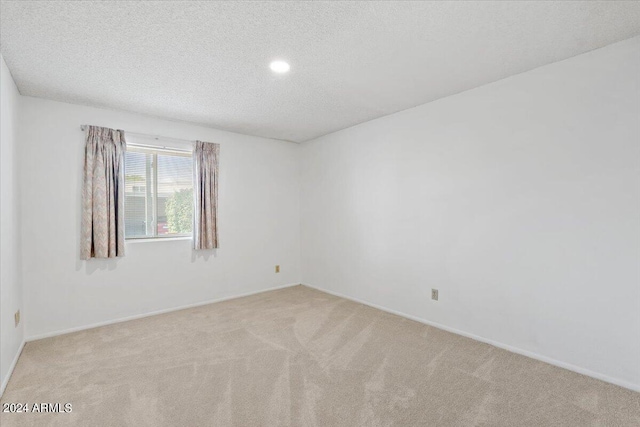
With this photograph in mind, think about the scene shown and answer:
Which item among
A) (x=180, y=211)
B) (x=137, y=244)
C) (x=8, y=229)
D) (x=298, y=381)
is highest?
(x=180, y=211)

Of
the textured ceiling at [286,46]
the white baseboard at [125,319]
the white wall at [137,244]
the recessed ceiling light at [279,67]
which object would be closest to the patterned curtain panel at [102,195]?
the white wall at [137,244]

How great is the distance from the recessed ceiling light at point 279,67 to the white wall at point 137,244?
83.5 inches

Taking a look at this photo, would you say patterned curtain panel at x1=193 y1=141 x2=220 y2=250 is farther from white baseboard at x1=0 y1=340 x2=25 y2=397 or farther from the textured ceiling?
white baseboard at x1=0 y1=340 x2=25 y2=397

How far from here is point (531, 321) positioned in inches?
107

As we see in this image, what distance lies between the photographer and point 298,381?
2.33m

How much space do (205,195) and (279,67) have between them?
230 cm

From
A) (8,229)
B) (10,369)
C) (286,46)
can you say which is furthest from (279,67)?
(10,369)

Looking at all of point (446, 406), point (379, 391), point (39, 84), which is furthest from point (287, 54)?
point (446, 406)

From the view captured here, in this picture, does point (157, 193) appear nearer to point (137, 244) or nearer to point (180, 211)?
point (180, 211)

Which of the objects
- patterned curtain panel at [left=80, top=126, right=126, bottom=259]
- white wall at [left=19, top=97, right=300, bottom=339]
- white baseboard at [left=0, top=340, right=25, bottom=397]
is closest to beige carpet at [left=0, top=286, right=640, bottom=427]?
white baseboard at [left=0, top=340, right=25, bottom=397]

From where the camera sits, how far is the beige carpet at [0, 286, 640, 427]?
1.94 m

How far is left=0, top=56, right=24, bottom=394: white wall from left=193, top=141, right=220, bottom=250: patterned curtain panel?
1762mm

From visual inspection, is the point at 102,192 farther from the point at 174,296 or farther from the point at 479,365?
the point at 479,365

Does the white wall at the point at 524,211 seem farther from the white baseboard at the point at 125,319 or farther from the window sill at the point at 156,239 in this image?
the window sill at the point at 156,239
